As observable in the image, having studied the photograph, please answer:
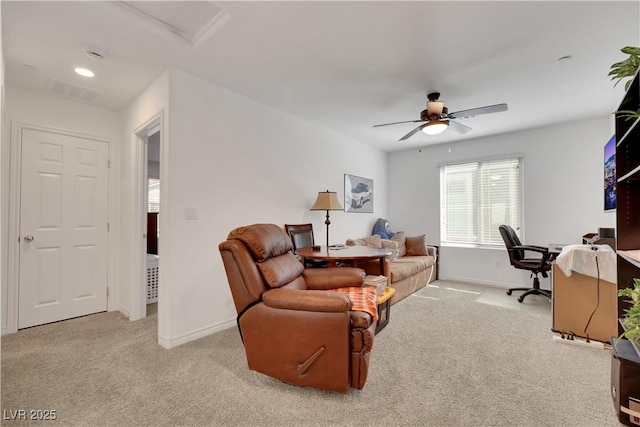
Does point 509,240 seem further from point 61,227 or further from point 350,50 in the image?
point 61,227

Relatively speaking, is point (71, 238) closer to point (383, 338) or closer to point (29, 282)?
point (29, 282)

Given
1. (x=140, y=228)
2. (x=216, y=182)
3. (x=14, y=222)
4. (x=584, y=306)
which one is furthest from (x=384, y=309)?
(x=14, y=222)

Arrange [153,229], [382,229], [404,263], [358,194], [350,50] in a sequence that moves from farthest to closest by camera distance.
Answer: [382,229], [358,194], [153,229], [404,263], [350,50]

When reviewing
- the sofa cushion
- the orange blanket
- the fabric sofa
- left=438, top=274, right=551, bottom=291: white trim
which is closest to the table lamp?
the fabric sofa

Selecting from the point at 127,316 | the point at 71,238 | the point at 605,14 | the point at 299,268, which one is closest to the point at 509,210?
the point at 605,14

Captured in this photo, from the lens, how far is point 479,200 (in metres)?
4.70

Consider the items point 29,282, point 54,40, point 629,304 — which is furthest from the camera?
point 29,282

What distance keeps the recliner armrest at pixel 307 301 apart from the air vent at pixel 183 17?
1.85m

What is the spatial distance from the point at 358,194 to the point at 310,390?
3.43 metres

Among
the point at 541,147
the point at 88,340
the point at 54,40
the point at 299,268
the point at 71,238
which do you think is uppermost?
the point at 54,40

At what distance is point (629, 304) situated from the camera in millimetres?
1947

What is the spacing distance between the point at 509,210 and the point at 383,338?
326 centimetres

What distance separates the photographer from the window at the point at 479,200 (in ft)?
14.4

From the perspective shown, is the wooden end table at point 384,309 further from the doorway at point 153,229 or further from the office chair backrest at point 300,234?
the doorway at point 153,229
